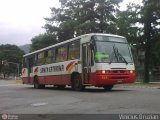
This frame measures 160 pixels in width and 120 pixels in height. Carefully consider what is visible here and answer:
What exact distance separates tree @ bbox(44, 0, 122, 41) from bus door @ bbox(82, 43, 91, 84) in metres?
34.1

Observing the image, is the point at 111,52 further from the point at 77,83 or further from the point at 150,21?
the point at 150,21

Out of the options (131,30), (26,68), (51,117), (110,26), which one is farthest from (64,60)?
(110,26)

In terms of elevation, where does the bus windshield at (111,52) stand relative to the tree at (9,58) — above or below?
below

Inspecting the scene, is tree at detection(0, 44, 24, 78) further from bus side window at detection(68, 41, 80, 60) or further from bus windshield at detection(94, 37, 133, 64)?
bus windshield at detection(94, 37, 133, 64)

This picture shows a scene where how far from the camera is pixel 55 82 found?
2792 centimetres

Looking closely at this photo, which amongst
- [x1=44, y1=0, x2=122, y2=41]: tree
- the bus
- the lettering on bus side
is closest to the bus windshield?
the bus

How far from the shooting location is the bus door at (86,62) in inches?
891

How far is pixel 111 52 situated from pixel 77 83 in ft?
10.3

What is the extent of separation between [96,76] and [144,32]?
1120 inches

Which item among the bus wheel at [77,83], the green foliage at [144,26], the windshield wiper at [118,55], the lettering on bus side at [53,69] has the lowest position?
the bus wheel at [77,83]

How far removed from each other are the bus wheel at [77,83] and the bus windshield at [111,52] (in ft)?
7.94

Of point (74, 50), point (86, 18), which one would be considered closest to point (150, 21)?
point (86, 18)

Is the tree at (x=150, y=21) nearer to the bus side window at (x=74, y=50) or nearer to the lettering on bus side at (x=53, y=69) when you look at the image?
the lettering on bus side at (x=53, y=69)

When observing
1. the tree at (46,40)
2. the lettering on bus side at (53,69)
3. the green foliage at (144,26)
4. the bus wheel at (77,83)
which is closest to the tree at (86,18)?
the tree at (46,40)
